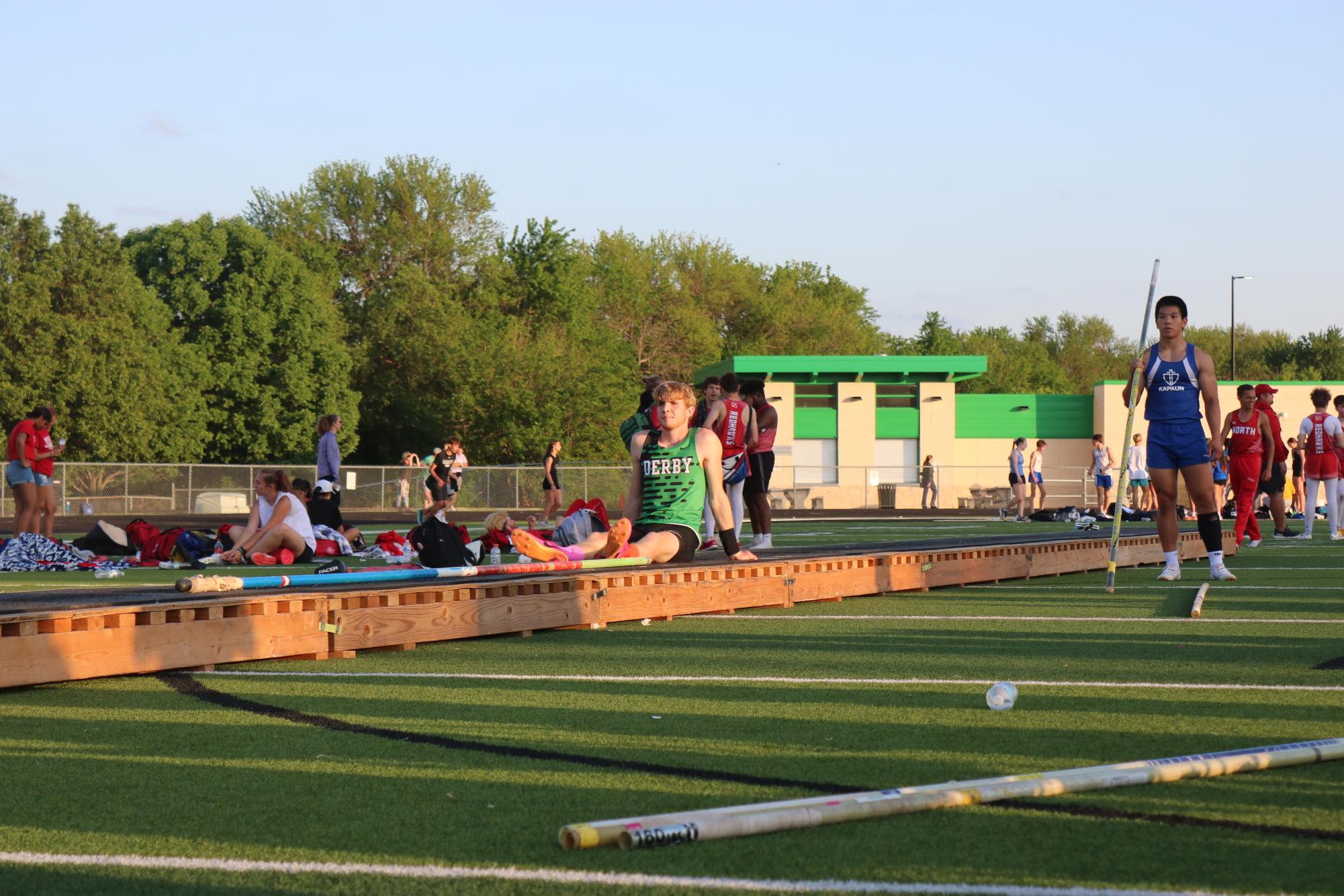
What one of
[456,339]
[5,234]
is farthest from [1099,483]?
[5,234]

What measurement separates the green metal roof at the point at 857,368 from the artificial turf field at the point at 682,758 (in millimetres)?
45893

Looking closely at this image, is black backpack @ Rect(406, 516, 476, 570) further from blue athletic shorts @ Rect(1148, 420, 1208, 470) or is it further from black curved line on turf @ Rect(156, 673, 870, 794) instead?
blue athletic shorts @ Rect(1148, 420, 1208, 470)

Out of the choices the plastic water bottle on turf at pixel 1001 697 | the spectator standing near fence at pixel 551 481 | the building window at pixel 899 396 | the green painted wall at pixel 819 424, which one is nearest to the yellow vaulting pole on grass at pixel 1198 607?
the plastic water bottle on turf at pixel 1001 697

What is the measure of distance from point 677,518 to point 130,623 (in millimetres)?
4360

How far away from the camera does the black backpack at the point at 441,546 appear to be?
12.4 meters

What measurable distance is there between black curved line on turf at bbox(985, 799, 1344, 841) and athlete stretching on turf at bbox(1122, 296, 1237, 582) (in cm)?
742

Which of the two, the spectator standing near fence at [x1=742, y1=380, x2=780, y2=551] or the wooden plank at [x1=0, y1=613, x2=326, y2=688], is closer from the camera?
the wooden plank at [x1=0, y1=613, x2=326, y2=688]

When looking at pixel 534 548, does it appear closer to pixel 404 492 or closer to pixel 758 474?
pixel 758 474

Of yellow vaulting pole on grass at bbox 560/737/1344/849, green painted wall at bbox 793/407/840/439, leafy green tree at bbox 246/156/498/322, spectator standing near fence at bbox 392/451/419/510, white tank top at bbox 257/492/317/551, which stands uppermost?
leafy green tree at bbox 246/156/498/322

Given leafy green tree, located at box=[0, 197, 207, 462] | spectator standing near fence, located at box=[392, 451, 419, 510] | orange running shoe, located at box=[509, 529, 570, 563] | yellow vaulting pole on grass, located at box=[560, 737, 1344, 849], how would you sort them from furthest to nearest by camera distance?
leafy green tree, located at box=[0, 197, 207, 462] < spectator standing near fence, located at box=[392, 451, 419, 510] < orange running shoe, located at box=[509, 529, 570, 563] < yellow vaulting pole on grass, located at box=[560, 737, 1344, 849]

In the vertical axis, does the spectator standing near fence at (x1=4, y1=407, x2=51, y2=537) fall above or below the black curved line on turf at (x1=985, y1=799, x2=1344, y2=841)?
above

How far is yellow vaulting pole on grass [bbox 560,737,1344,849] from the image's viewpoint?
141 inches

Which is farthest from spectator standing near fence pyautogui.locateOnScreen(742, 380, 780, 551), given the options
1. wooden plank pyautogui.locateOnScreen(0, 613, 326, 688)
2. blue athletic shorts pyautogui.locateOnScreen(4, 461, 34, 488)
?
blue athletic shorts pyautogui.locateOnScreen(4, 461, 34, 488)

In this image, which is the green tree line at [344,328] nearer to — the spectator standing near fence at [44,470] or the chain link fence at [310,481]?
the chain link fence at [310,481]
